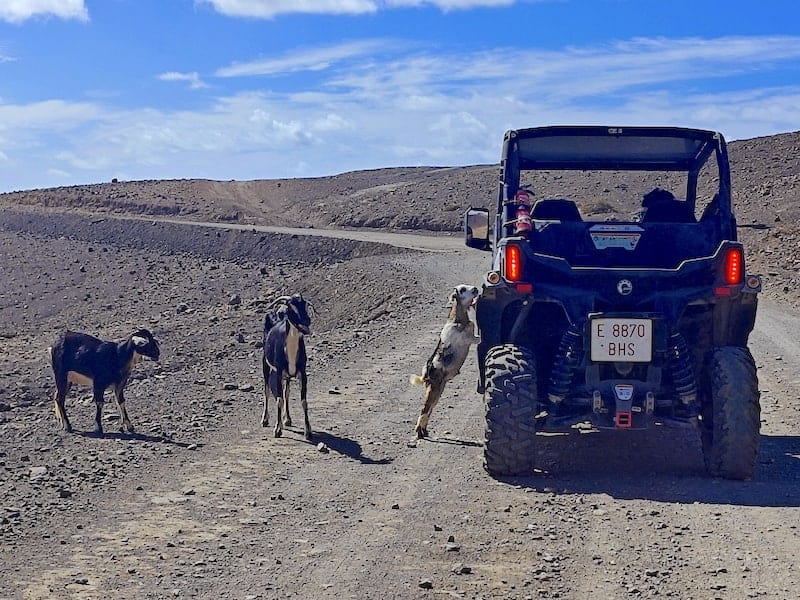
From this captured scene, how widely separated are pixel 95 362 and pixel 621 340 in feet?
21.6

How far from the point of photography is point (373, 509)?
7918mm

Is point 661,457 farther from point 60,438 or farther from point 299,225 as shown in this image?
point 299,225

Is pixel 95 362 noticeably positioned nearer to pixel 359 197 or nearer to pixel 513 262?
pixel 513 262

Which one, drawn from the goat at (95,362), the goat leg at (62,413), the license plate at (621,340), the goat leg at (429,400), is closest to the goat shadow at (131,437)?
the goat leg at (62,413)

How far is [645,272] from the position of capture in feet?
28.0

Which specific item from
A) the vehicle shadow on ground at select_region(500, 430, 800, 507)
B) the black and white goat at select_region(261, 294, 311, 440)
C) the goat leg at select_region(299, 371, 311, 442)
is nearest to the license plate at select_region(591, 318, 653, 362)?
the vehicle shadow on ground at select_region(500, 430, 800, 507)

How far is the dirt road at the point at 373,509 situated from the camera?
636cm

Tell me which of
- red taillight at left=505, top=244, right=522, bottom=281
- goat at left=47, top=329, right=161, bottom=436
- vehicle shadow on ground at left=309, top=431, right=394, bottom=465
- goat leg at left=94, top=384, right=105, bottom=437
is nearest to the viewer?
red taillight at left=505, top=244, right=522, bottom=281

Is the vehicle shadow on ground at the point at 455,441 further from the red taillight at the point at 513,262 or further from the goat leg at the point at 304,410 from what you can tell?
the red taillight at the point at 513,262

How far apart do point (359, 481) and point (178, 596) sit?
2.79m

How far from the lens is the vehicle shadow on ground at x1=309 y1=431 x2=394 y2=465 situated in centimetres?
955

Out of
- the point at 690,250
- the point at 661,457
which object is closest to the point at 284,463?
the point at 661,457

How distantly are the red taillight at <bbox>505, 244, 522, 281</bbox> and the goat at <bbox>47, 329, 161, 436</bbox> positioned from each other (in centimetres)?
523

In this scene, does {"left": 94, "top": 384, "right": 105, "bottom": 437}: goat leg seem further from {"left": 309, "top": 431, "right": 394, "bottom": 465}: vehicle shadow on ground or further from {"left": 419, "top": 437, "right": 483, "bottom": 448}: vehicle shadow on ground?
{"left": 419, "top": 437, "right": 483, "bottom": 448}: vehicle shadow on ground
